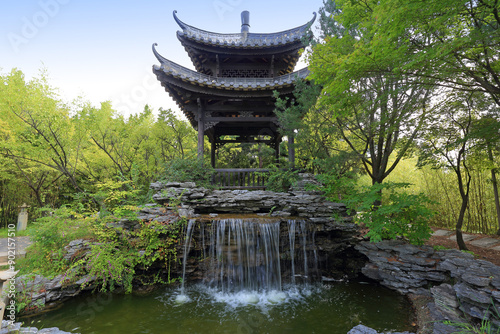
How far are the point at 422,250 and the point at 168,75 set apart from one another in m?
9.10

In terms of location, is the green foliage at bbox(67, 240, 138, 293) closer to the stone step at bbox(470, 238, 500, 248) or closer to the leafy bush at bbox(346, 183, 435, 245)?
the leafy bush at bbox(346, 183, 435, 245)

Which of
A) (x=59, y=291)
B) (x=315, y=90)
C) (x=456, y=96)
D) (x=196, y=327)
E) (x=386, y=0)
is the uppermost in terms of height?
(x=315, y=90)

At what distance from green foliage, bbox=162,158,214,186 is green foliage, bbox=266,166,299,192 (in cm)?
223

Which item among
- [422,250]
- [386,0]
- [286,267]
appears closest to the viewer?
[386,0]

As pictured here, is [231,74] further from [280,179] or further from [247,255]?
[247,255]

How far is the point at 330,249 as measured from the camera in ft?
20.6

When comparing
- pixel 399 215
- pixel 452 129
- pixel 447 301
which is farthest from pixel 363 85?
pixel 447 301

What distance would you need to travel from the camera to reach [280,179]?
8.17 m

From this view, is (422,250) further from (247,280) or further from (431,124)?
(247,280)

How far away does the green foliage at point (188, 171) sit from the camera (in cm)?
763

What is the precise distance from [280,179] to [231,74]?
560 cm

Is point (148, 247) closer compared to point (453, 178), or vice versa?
point (148, 247)

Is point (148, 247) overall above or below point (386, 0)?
below

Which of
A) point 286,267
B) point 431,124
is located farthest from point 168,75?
point 431,124
